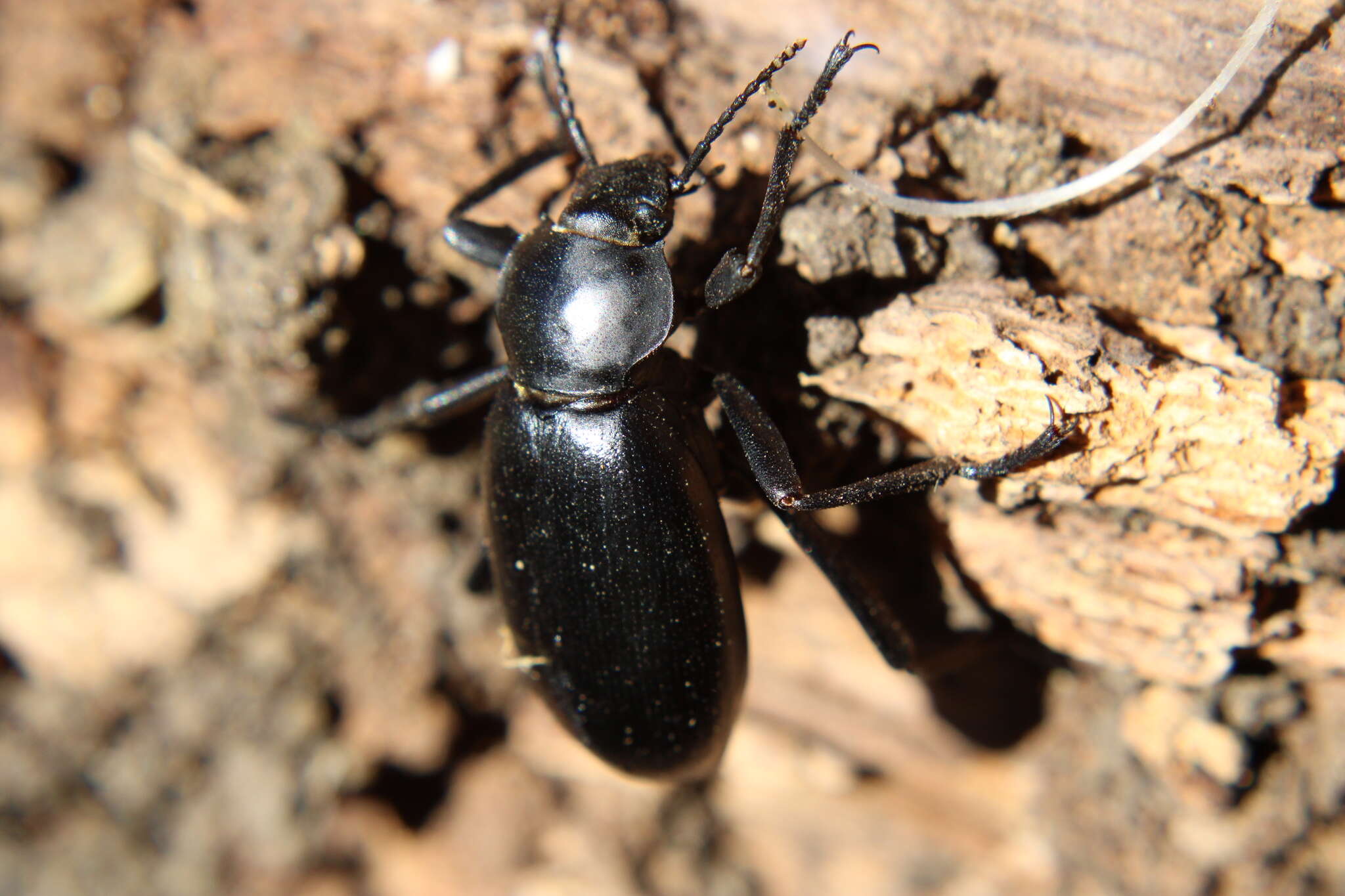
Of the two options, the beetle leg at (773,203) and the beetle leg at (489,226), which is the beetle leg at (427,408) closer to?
the beetle leg at (489,226)

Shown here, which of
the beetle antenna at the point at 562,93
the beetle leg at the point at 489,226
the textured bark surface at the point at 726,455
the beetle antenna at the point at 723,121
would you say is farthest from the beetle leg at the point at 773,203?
the beetle leg at the point at 489,226

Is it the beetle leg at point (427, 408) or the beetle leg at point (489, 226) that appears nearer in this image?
the beetle leg at point (489, 226)

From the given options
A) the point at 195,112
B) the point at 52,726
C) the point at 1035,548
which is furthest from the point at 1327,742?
the point at 52,726

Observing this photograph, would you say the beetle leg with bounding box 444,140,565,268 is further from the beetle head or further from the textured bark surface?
the beetle head

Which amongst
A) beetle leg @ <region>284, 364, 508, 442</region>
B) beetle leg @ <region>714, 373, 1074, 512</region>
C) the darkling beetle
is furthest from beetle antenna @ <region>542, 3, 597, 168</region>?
beetle leg @ <region>714, 373, 1074, 512</region>

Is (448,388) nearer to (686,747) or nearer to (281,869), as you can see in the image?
(686,747)

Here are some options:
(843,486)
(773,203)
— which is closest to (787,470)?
(843,486)

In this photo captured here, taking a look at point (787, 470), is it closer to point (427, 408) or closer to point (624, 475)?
point (624, 475)
